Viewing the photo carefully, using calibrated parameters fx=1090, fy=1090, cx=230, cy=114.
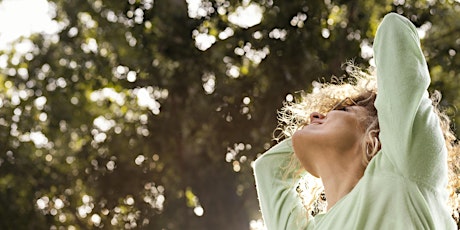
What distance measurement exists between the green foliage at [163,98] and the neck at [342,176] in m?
5.98

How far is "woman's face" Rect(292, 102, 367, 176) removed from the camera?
83.9 inches

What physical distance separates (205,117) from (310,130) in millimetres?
6408

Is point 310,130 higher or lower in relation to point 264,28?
higher

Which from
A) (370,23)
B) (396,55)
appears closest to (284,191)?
(396,55)

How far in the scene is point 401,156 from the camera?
194 cm

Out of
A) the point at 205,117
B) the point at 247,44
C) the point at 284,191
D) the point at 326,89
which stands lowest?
the point at 205,117

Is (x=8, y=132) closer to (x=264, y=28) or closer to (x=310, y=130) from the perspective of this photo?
(x=264, y=28)

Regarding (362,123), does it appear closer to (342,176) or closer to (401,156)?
(342,176)

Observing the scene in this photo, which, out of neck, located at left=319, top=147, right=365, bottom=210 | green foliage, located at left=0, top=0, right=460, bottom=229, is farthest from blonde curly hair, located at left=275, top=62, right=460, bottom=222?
green foliage, located at left=0, top=0, right=460, bottom=229

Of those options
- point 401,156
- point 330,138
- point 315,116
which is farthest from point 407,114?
point 315,116

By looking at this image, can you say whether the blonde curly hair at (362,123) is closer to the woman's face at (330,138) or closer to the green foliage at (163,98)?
the woman's face at (330,138)

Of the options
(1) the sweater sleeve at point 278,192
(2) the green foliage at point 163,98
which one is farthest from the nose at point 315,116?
(2) the green foliage at point 163,98

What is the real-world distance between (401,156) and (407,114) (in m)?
0.08

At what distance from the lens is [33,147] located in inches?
368
